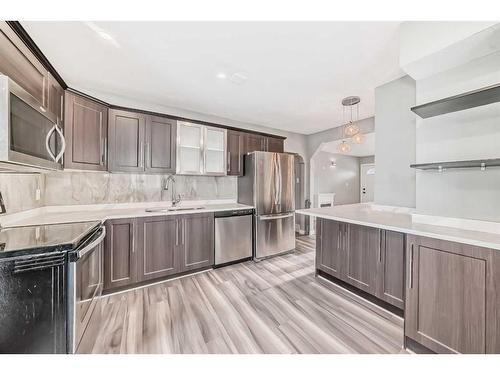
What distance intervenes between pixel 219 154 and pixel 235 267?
1.83 metres

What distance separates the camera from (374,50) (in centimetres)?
183

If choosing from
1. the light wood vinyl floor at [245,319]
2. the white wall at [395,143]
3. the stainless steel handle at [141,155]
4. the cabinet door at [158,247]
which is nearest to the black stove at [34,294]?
the light wood vinyl floor at [245,319]

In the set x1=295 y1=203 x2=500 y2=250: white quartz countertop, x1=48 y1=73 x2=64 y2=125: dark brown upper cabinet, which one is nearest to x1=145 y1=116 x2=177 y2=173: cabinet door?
x1=48 y1=73 x2=64 y2=125: dark brown upper cabinet

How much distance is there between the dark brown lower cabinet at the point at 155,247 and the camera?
2.25m

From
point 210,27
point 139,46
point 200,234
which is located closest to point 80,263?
point 200,234

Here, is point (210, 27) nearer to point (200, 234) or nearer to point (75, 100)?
point (75, 100)

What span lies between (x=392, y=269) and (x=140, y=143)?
125 inches

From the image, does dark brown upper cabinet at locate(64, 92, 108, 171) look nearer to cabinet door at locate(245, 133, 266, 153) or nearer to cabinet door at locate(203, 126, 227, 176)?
cabinet door at locate(203, 126, 227, 176)

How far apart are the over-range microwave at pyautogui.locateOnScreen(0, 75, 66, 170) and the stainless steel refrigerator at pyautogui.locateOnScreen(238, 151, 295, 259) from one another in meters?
2.43

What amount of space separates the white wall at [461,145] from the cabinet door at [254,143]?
238 cm

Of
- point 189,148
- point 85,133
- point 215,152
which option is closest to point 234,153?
point 215,152

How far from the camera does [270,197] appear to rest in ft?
11.3

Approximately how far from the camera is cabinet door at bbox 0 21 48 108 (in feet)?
4.23

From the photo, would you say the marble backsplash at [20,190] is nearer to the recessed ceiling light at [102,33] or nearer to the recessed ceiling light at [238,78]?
the recessed ceiling light at [102,33]
